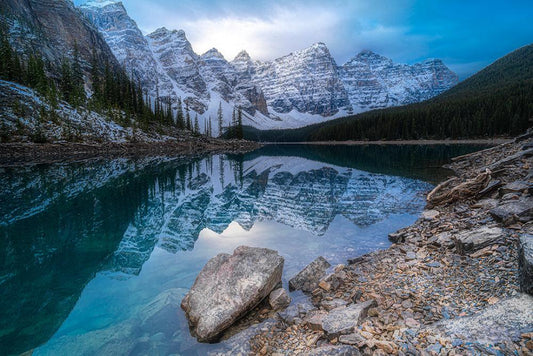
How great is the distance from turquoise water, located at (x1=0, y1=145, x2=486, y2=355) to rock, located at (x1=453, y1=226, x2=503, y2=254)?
3571mm

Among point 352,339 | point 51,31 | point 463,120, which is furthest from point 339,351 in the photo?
point 51,31

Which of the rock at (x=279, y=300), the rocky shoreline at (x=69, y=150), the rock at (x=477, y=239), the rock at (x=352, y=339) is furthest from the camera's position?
the rocky shoreline at (x=69, y=150)

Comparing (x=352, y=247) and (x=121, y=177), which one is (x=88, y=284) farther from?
(x=121, y=177)

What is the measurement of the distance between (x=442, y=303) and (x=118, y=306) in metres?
8.14

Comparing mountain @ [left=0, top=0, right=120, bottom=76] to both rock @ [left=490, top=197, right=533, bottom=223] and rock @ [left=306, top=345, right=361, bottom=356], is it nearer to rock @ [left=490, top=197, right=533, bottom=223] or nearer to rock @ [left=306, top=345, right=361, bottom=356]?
rock @ [left=306, top=345, right=361, bottom=356]

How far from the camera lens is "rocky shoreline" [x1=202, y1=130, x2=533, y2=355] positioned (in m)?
4.02

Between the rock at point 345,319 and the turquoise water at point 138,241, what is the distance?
9.02 ft

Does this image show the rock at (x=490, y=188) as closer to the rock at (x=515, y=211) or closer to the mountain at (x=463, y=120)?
the rock at (x=515, y=211)

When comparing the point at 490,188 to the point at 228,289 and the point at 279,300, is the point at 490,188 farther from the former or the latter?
the point at 228,289

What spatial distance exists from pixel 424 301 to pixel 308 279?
3197 millimetres

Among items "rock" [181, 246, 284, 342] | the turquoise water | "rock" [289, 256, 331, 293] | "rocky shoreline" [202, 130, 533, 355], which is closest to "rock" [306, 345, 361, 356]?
"rocky shoreline" [202, 130, 533, 355]

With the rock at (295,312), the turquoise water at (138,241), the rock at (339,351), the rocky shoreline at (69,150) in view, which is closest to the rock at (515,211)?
the turquoise water at (138,241)

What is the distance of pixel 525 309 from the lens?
3967mm

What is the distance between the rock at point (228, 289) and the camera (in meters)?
5.98
